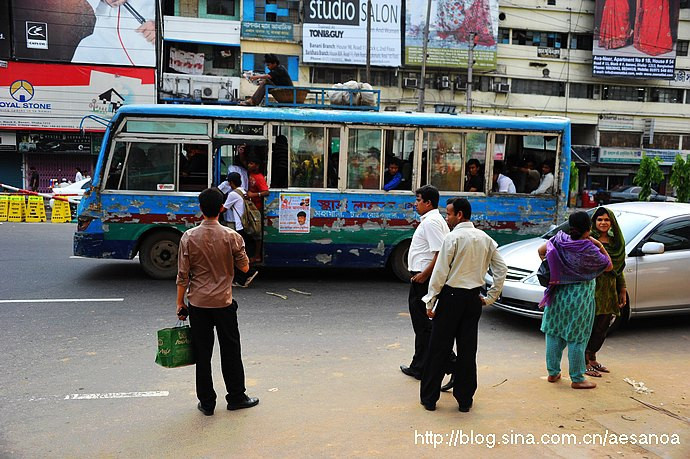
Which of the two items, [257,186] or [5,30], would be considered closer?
[257,186]

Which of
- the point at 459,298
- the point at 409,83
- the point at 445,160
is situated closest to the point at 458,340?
the point at 459,298

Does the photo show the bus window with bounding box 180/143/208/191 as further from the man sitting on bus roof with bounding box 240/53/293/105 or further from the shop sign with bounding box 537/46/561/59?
the shop sign with bounding box 537/46/561/59

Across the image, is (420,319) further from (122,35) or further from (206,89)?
(206,89)

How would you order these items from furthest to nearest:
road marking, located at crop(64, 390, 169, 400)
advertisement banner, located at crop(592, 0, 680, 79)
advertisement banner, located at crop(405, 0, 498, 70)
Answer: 1. advertisement banner, located at crop(592, 0, 680, 79)
2. advertisement banner, located at crop(405, 0, 498, 70)
3. road marking, located at crop(64, 390, 169, 400)

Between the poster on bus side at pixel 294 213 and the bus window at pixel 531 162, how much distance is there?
3.29 metres

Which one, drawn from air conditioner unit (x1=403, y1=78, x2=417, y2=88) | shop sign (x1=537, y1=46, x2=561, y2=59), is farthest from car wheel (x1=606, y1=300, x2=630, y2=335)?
shop sign (x1=537, y1=46, x2=561, y2=59)

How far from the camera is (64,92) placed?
26.8 m

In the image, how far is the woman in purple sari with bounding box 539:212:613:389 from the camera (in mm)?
4977

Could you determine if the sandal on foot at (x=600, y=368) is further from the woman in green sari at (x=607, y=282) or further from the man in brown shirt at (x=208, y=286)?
the man in brown shirt at (x=208, y=286)

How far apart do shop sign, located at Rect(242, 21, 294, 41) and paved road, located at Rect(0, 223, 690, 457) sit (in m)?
27.9

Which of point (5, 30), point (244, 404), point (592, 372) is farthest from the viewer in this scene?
point (5, 30)

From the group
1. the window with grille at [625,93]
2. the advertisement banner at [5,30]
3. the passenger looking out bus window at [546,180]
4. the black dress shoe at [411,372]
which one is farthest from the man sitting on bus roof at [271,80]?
the window with grille at [625,93]

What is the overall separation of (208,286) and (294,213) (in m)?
4.89

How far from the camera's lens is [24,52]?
26.2 meters
